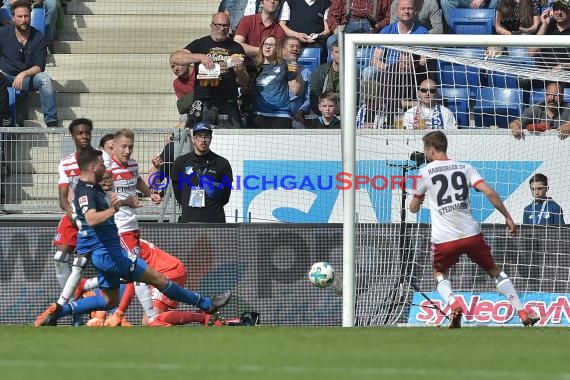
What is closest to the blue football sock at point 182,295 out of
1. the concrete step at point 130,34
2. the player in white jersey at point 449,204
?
the player in white jersey at point 449,204

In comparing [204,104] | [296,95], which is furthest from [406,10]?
[204,104]

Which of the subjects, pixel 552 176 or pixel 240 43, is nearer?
pixel 552 176

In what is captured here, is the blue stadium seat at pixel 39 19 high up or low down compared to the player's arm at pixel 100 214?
up

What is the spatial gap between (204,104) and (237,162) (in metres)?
1.25

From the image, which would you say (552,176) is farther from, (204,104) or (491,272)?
(204,104)

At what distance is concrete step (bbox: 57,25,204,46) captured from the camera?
20.1 meters

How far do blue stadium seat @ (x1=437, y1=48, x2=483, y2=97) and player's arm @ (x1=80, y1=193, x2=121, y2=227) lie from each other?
446cm

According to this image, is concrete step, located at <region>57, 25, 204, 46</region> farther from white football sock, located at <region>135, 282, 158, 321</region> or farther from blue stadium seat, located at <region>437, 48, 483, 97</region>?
Result: white football sock, located at <region>135, 282, 158, 321</region>

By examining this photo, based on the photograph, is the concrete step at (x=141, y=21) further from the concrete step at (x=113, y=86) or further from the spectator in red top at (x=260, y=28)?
the spectator in red top at (x=260, y=28)

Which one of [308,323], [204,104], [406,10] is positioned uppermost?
[406,10]

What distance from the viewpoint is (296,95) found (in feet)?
56.0

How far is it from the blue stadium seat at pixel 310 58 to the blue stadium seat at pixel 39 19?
4.16 m

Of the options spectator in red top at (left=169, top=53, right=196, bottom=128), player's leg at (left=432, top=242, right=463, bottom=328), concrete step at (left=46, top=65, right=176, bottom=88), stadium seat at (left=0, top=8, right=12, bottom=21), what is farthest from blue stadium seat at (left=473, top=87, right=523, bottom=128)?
stadium seat at (left=0, top=8, right=12, bottom=21)

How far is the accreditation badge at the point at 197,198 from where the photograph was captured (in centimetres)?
1505
